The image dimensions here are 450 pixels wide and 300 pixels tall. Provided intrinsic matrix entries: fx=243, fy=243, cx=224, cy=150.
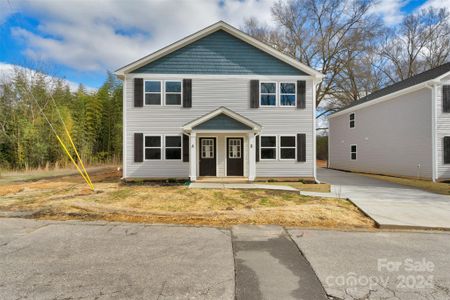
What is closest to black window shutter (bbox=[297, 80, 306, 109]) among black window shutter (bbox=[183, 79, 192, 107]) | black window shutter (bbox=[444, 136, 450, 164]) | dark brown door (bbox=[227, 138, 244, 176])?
dark brown door (bbox=[227, 138, 244, 176])

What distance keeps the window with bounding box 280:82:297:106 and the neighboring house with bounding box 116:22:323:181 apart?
48mm

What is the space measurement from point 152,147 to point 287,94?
282 inches

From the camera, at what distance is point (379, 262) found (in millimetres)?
3729

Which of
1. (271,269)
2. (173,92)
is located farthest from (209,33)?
(271,269)

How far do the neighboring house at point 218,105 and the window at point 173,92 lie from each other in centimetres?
5

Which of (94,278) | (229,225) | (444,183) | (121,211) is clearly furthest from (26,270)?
(444,183)

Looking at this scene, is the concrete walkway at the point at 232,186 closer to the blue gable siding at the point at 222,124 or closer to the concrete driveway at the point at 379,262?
the blue gable siding at the point at 222,124

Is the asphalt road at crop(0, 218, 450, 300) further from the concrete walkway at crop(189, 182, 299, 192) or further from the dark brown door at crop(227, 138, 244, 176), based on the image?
the dark brown door at crop(227, 138, 244, 176)

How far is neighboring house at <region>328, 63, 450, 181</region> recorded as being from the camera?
1205 centimetres

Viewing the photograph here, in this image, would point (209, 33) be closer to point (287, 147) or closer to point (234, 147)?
point (234, 147)

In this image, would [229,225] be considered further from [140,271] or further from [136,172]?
[136,172]

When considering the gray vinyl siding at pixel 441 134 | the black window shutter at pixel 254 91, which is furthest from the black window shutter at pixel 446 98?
the black window shutter at pixel 254 91

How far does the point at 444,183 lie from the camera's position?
38.3 ft

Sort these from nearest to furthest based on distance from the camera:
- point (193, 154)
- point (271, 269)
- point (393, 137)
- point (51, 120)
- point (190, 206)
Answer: point (271, 269)
point (190, 206)
point (193, 154)
point (393, 137)
point (51, 120)
